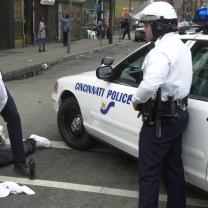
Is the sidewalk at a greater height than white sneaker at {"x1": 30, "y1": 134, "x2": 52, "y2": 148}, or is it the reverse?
white sneaker at {"x1": 30, "y1": 134, "x2": 52, "y2": 148}

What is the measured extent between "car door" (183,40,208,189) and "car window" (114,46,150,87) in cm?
80

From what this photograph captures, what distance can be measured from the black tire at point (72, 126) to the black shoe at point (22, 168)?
1034 mm

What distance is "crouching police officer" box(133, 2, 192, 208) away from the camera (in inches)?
143

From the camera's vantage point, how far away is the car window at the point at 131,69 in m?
5.05

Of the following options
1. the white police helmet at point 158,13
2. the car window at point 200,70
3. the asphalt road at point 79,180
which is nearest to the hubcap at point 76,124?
the asphalt road at point 79,180

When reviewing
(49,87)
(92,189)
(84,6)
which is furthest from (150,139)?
(84,6)

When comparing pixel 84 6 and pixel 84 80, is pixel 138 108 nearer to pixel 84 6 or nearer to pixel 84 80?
pixel 84 80

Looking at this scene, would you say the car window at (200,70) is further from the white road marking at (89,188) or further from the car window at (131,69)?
the white road marking at (89,188)

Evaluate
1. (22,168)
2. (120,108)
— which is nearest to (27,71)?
(22,168)

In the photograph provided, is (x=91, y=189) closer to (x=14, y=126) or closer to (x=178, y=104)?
(x=14, y=126)

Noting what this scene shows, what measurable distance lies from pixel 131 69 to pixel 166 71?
157 cm

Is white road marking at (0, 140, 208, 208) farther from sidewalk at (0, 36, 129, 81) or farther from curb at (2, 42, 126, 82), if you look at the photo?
sidewalk at (0, 36, 129, 81)

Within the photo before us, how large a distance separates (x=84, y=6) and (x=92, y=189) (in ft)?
112

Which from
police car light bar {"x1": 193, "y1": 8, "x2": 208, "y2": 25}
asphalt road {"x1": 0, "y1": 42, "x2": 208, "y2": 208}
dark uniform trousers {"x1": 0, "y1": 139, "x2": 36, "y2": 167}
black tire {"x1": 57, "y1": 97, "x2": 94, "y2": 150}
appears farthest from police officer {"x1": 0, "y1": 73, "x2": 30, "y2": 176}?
police car light bar {"x1": 193, "y1": 8, "x2": 208, "y2": 25}
